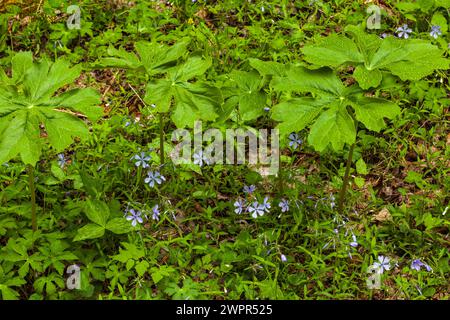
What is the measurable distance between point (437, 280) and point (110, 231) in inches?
69.3

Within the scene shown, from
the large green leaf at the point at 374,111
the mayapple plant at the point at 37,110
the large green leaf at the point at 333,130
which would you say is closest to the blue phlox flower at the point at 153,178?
the mayapple plant at the point at 37,110

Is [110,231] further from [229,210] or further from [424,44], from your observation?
[424,44]

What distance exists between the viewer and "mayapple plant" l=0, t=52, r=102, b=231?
303cm

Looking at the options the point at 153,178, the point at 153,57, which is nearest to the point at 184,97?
the point at 153,57

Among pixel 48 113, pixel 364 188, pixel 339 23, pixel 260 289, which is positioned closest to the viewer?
pixel 48 113

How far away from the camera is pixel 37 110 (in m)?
3.14

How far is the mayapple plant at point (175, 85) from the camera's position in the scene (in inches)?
133

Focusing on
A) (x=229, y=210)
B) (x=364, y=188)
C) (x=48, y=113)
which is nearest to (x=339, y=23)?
(x=364, y=188)

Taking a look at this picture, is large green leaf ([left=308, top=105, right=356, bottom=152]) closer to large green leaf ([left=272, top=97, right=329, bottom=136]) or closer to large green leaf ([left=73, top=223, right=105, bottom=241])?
large green leaf ([left=272, top=97, right=329, bottom=136])

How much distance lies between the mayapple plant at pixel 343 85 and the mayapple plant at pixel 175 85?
376 mm

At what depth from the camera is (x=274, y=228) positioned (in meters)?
3.62

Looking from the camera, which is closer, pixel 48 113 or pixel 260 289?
pixel 48 113

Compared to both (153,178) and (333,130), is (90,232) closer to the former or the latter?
(153,178)

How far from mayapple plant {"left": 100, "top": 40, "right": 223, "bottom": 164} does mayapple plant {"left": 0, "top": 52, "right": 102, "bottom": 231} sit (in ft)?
0.83
